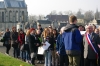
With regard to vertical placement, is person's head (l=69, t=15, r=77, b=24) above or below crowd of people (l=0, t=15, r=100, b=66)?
above

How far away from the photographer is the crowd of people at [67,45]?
10.0m

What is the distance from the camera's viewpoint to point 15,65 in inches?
485

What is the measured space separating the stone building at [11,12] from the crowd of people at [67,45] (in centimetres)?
9567

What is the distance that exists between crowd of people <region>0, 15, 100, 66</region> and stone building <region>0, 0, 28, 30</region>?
95.7 m

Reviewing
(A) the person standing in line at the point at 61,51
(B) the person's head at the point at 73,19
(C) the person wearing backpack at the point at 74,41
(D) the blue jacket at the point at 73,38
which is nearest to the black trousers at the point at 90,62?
(C) the person wearing backpack at the point at 74,41

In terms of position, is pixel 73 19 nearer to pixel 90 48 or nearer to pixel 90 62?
pixel 90 48

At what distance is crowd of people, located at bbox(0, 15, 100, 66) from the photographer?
396 inches

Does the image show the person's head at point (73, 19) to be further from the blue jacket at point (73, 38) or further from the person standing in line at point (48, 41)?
the person standing in line at point (48, 41)

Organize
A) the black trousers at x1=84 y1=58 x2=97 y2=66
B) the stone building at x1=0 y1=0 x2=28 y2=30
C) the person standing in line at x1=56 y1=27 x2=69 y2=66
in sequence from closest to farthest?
1. the black trousers at x1=84 y1=58 x2=97 y2=66
2. the person standing in line at x1=56 y1=27 x2=69 y2=66
3. the stone building at x1=0 y1=0 x2=28 y2=30

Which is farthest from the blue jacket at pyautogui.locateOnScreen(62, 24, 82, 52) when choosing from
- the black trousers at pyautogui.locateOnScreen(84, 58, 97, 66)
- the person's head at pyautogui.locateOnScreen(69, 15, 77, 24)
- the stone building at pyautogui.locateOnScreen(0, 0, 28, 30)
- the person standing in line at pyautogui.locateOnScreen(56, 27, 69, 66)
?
the stone building at pyautogui.locateOnScreen(0, 0, 28, 30)

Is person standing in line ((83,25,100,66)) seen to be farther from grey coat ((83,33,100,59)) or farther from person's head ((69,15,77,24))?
person's head ((69,15,77,24))

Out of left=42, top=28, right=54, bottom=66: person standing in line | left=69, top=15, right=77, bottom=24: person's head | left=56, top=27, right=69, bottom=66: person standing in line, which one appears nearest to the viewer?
left=69, top=15, right=77, bottom=24: person's head

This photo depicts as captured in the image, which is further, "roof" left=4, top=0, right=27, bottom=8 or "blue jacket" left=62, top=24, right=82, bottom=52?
"roof" left=4, top=0, right=27, bottom=8

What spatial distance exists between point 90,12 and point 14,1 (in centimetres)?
5984
